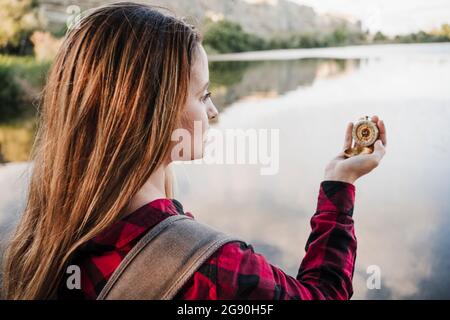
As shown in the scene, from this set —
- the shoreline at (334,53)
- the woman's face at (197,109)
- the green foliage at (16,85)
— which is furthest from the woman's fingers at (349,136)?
the green foliage at (16,85)

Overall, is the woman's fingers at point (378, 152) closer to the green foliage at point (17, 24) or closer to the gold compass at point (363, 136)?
the gold compass at point (363, 136)

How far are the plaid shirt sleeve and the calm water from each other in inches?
30.5

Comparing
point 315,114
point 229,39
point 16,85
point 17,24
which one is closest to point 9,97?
point 16,85

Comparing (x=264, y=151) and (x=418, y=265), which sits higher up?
(x=264, y=151)

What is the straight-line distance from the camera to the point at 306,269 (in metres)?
0.60

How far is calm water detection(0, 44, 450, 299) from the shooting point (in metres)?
1.34

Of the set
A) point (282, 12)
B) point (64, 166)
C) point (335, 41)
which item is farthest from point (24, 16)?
point (64, 166)

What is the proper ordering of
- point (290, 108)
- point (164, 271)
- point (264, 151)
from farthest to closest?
point (290, 108), point (264, 151), point (164, 271)

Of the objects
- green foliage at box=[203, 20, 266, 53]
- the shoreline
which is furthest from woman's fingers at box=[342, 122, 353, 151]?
green foliage at box=[203, 20, 266, 53]

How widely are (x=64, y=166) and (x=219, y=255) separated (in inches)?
10.2

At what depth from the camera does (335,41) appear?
1525mm

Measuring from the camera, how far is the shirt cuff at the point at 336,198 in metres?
0.63

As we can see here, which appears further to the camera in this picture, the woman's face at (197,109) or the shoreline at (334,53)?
the shoreline at (334,53)
